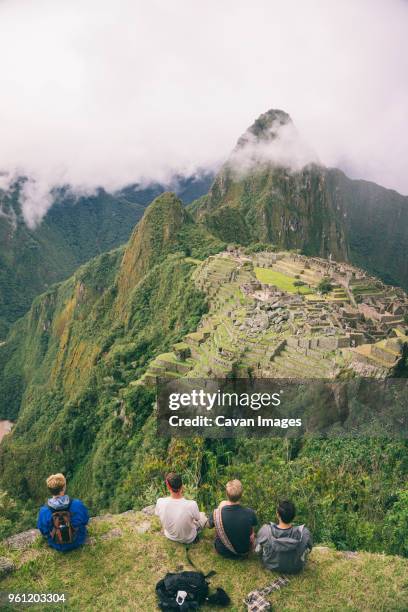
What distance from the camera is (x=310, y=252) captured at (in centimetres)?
10738

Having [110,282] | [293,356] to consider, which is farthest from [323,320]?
[110,282]

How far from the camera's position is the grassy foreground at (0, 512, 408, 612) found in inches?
253

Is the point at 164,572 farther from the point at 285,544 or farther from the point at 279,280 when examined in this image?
the point at 279,280

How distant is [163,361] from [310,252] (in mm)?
87824

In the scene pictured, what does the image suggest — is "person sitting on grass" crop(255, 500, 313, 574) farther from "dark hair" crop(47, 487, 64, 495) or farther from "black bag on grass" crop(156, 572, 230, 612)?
"dark hair" crop(47, 487, 64, 495)

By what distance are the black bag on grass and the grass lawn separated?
27961mm

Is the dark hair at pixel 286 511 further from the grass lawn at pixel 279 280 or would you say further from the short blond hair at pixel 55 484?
the grass lawn at pixel 279 280

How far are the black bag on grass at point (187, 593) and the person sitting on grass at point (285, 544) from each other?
824mm

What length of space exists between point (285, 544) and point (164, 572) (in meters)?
1.76

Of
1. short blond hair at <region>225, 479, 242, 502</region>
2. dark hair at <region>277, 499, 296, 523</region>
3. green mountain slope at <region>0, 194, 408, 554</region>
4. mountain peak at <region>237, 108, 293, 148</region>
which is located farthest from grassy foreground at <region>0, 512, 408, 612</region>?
mountain peak at <region>237, 108, 293, 148</region>

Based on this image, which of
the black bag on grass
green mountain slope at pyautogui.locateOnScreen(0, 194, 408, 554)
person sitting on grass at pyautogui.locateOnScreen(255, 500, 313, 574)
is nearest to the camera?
the black bag on grass

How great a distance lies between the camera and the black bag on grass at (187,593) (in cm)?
608

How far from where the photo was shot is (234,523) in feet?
22.3

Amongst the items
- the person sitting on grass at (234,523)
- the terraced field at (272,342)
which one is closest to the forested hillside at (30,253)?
the terraced field at (272,342)
